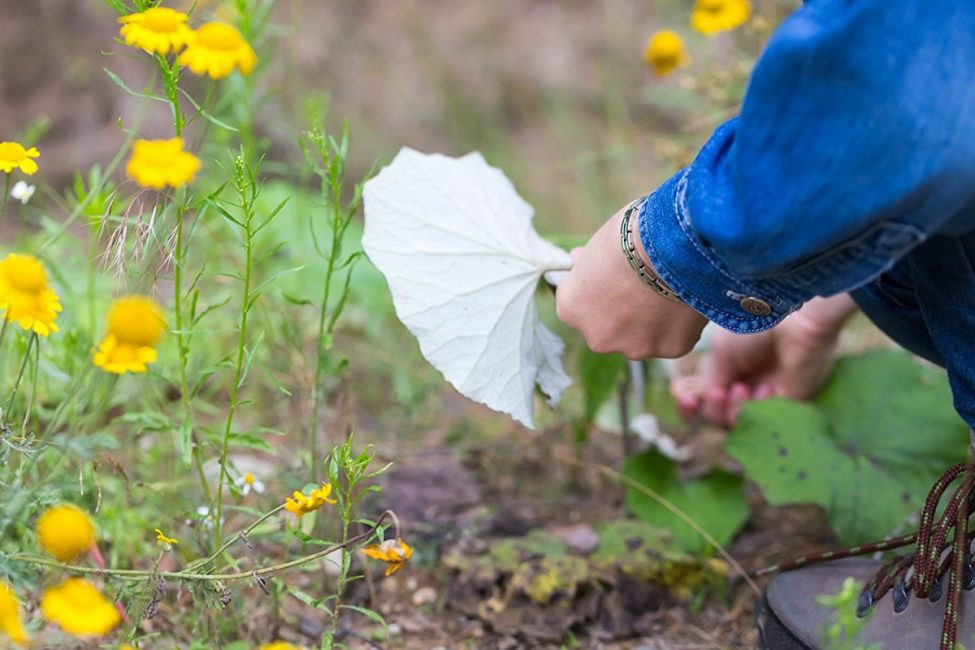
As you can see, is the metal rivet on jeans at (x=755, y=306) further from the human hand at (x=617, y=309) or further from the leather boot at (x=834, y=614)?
the leather boot at (x=834, y=614)

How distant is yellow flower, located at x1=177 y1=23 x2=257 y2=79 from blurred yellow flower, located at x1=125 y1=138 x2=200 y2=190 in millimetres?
103

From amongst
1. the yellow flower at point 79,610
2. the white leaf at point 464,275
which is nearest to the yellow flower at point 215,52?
the white leaf at point 464,275

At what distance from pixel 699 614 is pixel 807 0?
81 centimetres

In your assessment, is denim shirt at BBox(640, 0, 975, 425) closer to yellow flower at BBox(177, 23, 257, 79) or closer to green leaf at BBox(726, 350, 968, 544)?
yellow flower at BBox(177, 23, 257, 79)

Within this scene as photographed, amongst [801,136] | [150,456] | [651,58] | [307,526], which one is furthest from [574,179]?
[801,136]

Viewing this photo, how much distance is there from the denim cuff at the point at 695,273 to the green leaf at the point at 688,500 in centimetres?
52

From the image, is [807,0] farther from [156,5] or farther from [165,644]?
[165,644]

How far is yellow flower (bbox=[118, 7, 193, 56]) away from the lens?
35.3 inches

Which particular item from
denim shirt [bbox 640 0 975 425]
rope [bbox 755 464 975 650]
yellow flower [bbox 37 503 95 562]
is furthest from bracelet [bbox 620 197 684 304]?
yellow flower [bbox 37 503 95 562]

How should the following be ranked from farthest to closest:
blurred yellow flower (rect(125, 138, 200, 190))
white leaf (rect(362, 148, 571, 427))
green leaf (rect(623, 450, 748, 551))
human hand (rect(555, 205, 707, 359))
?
green leaf (rect(623, 450, 748, 551)) < white leaf (rect(362, 148, 571, 427)) < human hand (rect(555, 205, 707, 359)) < blurred yellow flower (rect(125, 138, 200, 190))

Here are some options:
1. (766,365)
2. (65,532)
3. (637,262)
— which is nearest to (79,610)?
(65,532)

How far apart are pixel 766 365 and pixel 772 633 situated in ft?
2.09

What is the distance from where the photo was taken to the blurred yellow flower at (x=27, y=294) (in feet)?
2.79

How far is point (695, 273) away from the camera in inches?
38.3
